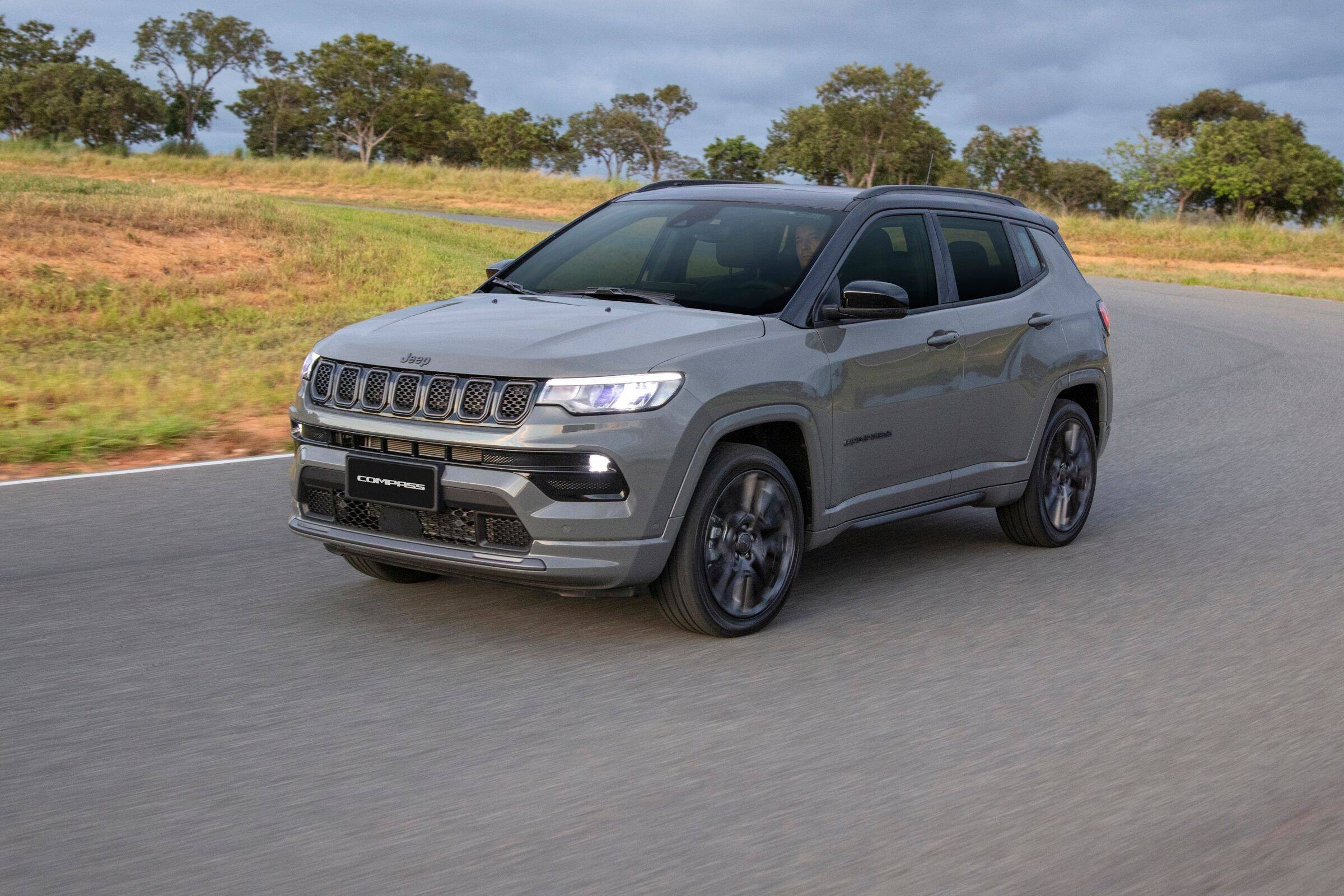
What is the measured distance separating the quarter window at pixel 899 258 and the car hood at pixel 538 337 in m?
0.83

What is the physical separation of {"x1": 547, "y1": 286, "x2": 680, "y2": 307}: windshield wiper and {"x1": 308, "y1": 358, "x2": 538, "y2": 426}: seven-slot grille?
112cm

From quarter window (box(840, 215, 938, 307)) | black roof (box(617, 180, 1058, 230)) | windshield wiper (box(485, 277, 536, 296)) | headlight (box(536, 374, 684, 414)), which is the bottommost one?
headlight (box(536, 374, 684, 414))

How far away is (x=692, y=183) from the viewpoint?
24.2 feet

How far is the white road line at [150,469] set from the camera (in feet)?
27.5

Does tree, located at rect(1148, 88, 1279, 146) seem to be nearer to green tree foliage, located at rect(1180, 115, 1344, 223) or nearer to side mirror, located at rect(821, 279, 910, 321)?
green tree foliage, located at rect(1180, 115, 1344, 223)

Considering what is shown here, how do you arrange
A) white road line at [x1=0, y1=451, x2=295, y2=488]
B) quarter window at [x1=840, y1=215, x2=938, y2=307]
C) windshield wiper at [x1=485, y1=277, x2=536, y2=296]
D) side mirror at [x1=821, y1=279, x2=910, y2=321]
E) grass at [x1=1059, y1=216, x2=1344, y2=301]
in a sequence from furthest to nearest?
grass at [x1=1059, y1=216, x2=1344, y2=301], white road line at [x1=0, y1=451, x2=295, y2=488], windshield wiper at [x1=485, y1=277, x2=536, y2=296], quarter window at [x1=840, y1=215, x2=938, y2=307], side mirror at [x1=821, y1=279, x2=910, y2=321]

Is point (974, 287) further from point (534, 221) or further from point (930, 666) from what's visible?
point (534, 221)

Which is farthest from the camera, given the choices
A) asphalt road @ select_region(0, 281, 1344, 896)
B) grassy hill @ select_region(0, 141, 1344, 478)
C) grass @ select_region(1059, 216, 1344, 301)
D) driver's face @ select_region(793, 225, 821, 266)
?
grass @ select_region(1059, 216, 1344, 301)

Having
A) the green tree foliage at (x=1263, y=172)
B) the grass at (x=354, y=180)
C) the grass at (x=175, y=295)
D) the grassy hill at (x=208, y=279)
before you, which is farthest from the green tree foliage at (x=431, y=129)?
the grass at (x=175, y=295)

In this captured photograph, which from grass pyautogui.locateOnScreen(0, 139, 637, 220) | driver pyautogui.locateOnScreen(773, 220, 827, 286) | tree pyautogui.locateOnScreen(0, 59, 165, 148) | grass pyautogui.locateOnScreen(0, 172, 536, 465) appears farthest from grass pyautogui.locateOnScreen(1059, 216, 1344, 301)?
tree pyautogui.locateOnScreen(0, 59, 165, 148)

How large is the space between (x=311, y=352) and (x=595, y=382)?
4.28ft

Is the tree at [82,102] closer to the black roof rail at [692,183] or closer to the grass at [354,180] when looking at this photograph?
the grass at [354,180]

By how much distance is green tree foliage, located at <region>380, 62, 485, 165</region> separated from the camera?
77.9 metres

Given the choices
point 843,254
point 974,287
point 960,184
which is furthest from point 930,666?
point 960,184
